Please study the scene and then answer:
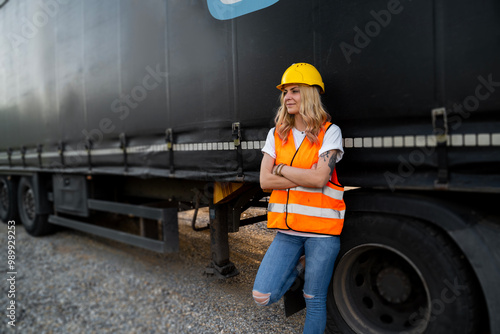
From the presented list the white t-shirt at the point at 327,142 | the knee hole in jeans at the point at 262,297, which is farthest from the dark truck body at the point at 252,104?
the knee hole in jeans at the point at 262,297

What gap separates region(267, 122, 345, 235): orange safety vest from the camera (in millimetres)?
2062

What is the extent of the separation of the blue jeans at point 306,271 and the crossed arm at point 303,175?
350 mm

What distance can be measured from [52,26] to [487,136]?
554cm

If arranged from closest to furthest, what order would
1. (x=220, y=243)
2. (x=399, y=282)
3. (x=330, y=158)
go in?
(x=330, y=158) → (x=399, y=282) → (x=220, y=243)

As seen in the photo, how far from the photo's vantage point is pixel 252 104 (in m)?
2.63

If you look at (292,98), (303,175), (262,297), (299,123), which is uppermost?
(292,98)

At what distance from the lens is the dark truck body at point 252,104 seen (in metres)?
1.72

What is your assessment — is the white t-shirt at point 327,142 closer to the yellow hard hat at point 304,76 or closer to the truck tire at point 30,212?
the yellow hard hat at point 304,76

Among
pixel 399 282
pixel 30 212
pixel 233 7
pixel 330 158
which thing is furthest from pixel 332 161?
pixel 30 212

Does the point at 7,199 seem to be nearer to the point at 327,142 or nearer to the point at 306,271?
the point at 306,271

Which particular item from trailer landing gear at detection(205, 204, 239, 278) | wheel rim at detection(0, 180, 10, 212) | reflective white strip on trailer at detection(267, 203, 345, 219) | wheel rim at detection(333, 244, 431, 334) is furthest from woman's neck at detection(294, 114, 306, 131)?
wheel rim at detection(0, 180, 10, 212)

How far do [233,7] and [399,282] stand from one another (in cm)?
230

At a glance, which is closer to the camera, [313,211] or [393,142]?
[393,142]

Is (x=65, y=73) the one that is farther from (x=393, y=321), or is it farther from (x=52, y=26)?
(x=393, y=321)
